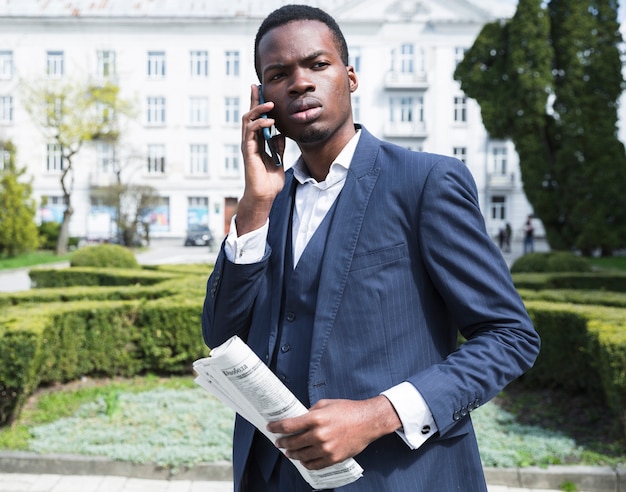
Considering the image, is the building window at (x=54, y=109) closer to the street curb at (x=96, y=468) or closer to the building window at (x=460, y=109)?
the building window at (x=460, y=109)

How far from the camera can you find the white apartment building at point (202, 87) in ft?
117

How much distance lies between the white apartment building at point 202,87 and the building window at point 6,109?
5 cm

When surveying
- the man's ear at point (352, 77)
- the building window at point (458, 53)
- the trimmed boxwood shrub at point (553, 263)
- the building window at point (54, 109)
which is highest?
the building window at point (458, 53)

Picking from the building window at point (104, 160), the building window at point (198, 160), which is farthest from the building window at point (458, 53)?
the building window at point (104, 160)

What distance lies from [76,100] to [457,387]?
28.7 m

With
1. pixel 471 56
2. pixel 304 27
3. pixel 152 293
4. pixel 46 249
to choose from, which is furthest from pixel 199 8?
pixel 304 27

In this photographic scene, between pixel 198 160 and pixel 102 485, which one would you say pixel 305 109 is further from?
pixel 198 160

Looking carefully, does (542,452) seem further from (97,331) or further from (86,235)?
(86,235)

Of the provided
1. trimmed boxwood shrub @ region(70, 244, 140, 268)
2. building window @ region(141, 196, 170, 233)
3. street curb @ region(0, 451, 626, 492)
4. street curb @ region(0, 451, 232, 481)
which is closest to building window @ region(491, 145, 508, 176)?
building window @ region(141, 196, 170, 233)

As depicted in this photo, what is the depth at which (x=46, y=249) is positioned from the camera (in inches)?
1222

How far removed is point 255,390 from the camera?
120cm

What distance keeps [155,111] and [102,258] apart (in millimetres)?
25650

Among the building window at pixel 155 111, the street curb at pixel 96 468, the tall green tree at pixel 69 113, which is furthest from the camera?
the building window at pixel 155 111

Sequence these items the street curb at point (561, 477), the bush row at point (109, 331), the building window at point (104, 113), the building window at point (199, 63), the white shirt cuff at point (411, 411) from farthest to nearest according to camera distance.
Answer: the building window at point (199, 63) → the building window at point (104, 113) → the bush row at point (109, 331) → the street curb at point (561, 477) → the white shirt cuff at point (411, 411)
